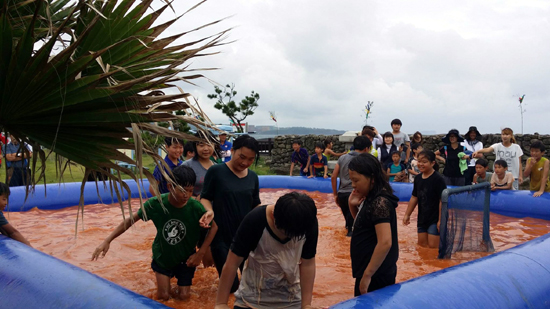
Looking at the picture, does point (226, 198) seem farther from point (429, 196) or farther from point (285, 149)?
point (285, 149)

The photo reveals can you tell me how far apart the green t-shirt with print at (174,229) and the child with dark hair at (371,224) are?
1.43 m

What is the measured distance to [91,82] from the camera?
2.63 m

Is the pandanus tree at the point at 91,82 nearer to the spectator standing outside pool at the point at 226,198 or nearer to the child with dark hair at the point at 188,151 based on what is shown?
the spectator standing outside pool at the point at 226,198

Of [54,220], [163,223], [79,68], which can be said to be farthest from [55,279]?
[54,220]

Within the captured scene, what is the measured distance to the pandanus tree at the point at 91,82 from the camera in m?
2.63

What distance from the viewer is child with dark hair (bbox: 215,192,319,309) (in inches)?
109

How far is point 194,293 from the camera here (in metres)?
4.54

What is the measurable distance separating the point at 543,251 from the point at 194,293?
325 cm

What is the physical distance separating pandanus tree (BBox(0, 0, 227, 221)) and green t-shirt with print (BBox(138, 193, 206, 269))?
1058 millimetres

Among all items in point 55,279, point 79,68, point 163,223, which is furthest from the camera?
point 163,223

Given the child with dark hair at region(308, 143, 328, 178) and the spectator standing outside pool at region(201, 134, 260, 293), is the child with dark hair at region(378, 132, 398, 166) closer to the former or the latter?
the child with dark hair at region(308, 143, 328, 178)

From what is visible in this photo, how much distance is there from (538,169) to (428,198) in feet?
12.1

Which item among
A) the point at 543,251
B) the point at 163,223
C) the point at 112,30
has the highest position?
the point at 112,30

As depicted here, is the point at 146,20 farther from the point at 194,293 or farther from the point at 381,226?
the point at 194,293
